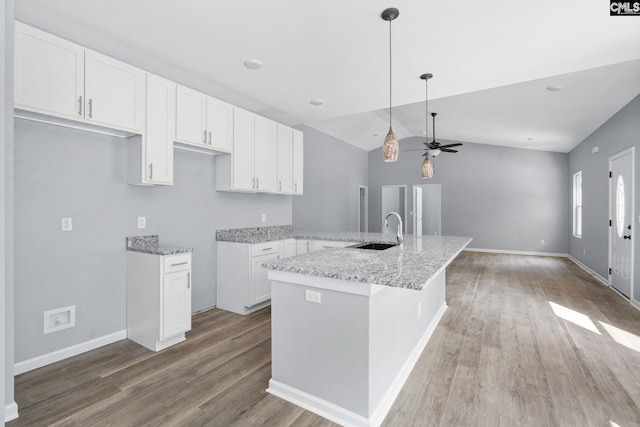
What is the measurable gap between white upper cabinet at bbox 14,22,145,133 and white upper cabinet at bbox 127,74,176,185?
92mm

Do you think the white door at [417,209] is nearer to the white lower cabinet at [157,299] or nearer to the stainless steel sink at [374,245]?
the stainless steel sink at [374,245]

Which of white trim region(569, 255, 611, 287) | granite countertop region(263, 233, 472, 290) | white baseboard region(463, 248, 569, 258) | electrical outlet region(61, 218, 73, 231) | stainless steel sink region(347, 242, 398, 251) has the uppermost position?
electrical outlet region(61, 218, 73, 231)

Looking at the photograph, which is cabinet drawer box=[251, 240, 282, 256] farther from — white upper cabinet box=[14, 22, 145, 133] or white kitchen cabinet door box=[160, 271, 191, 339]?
white upper cabinet box=[14, 22, 145, 133]

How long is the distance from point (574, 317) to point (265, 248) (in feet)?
11.9

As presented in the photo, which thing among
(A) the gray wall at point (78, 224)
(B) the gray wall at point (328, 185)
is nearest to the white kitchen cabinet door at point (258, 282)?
(A) the gray wall at point (78, 224)

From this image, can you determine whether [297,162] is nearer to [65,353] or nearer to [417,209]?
[65,353]

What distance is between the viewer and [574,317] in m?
3.54

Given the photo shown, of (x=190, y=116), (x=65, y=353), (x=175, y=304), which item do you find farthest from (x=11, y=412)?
(x=190, y=116)

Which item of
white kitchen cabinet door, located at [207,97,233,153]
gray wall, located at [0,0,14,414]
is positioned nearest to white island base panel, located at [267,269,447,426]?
gray wall, located at [0,0,14,414]

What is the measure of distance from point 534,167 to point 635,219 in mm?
4512

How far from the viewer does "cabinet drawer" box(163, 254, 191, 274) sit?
8.89ft

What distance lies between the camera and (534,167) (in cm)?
805

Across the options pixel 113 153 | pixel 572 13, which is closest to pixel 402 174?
pixel 572 13

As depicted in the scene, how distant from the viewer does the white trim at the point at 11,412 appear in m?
1.79
